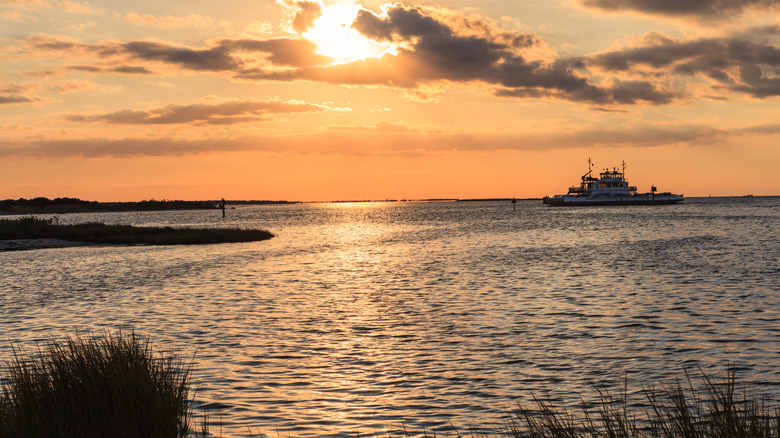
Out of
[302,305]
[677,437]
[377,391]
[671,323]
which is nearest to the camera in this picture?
[677,437]

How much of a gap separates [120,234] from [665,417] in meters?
73.8

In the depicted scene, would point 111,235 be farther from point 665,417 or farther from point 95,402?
point 665,417

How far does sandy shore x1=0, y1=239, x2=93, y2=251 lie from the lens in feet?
206

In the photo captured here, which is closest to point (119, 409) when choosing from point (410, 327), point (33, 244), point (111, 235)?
point (410, 327)

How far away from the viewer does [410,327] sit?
21.8 meters

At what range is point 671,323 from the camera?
2141 centimetres

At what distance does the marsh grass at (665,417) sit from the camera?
7.70 m

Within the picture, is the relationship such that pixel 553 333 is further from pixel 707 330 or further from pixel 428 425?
pixel 428 425

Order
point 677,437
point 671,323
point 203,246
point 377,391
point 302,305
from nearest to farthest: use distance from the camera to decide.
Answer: point 677,437 < point 377,391 < point 671,323 < point 302,305 < point 203,246

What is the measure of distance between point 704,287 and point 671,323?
11.0 m

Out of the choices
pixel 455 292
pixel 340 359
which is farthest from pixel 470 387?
pixel 455 292

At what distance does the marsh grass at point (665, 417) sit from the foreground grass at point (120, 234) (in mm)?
62424

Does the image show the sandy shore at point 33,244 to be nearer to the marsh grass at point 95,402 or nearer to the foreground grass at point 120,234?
the foreground grass at point 120,234

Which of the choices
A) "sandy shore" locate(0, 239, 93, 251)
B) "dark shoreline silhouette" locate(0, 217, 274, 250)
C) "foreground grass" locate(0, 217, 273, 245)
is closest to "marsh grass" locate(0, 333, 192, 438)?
"sandy shore" locate(0, 239, 93, 251)
